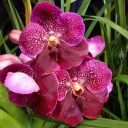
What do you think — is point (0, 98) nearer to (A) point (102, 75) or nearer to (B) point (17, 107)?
(B) point (17, 107)

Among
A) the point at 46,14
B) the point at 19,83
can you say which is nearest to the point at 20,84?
the point at 19,83

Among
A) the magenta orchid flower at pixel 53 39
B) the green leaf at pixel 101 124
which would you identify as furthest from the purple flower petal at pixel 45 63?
the green leaf at pixel 101 124

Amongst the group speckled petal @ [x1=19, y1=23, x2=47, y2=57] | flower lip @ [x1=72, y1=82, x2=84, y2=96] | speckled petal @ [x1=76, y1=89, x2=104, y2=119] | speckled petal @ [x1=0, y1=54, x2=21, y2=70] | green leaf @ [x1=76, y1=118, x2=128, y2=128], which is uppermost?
speckled petal @ [x1=19, y1=23, x2=47, y2=57]

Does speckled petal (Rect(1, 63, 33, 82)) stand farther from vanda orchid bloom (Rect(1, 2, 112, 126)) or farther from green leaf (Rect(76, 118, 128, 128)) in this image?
green leaf (Rect(76, 118, 128, 128))

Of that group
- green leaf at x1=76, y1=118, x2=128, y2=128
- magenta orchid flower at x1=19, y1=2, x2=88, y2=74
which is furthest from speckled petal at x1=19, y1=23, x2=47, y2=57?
green leaf at x1=76, y1=118, x2=128, y2=128

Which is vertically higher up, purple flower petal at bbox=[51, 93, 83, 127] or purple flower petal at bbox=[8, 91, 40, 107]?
purple flower petal at bbox=[8, 91, 40, 107]

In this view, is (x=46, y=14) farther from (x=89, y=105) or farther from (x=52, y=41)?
(x=89, y=105)

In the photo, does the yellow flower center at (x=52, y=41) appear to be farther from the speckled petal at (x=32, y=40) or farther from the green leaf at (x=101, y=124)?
the green leaf at (x=101, y=124)

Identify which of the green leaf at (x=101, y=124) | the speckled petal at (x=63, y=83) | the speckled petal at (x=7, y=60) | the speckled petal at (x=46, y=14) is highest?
the speckled petal at (x=46, y=14)

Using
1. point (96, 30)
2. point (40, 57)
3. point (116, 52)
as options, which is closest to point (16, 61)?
point (40, 57)
